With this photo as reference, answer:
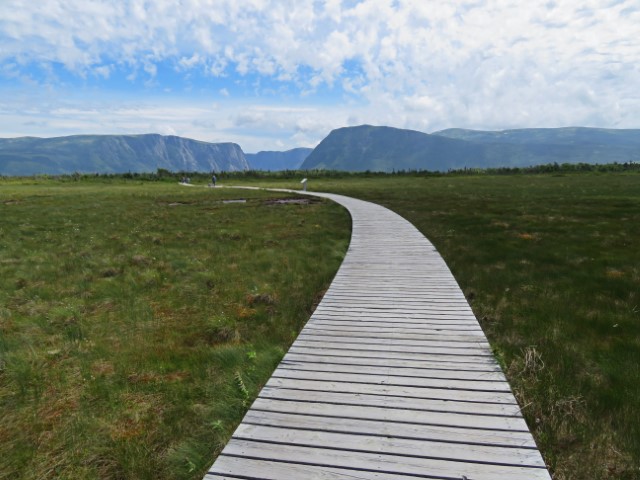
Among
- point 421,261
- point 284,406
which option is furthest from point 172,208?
point 284,406

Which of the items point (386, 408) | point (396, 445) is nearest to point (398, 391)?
point (386, 408)

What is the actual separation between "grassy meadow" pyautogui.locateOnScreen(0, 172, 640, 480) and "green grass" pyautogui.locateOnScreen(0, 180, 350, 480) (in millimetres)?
31

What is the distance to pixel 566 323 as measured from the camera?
25.0 ft

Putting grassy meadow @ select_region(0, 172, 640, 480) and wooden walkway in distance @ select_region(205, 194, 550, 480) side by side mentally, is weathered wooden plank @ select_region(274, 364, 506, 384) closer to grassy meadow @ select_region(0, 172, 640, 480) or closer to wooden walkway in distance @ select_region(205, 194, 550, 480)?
wooden walkway in distance @ select_region(205, 194, 550, 480)

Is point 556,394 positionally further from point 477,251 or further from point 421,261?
point 477,251

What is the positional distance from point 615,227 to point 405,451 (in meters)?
18.7

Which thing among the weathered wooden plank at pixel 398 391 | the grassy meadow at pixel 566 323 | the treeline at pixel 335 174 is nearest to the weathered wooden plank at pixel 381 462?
the grassy meadow at pixel 566 323

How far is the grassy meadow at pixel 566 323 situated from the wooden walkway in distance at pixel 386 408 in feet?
2.21

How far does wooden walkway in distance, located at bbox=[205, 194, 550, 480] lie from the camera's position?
3.71 m

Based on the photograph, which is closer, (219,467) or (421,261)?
(219,467)

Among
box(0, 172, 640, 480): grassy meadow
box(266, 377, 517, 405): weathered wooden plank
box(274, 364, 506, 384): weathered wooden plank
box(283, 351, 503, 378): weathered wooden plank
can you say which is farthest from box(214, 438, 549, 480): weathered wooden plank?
box(283, 351, 503, 378): weathered wooden plank

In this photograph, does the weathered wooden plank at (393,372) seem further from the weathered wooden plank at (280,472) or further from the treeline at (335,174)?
the treeline at (335,174)

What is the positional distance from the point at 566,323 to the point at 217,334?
682 cm

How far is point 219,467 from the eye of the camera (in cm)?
380
